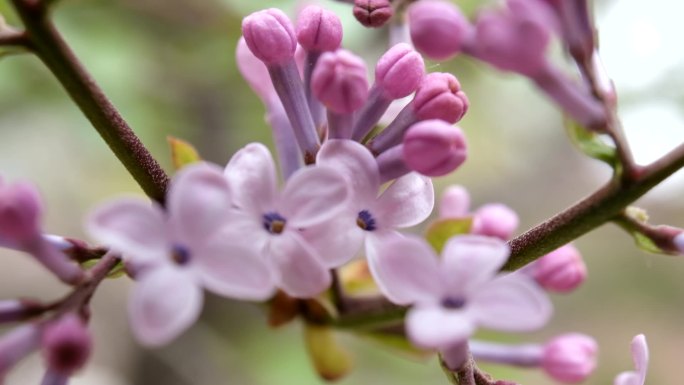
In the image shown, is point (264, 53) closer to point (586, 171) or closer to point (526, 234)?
point (526, 234)

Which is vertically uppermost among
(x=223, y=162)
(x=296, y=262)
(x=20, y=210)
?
(x=20, y=210)

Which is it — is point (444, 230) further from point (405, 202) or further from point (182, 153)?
point (182, 153)

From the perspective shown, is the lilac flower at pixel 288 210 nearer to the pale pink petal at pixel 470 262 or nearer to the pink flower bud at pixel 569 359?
the pale pink petal at pixel 470 262

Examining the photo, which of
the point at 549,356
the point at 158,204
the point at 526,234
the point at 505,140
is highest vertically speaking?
the point at 158,204

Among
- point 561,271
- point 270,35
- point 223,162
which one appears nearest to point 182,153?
point 270,35

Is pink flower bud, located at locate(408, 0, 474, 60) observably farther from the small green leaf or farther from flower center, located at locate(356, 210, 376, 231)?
the small green leaf

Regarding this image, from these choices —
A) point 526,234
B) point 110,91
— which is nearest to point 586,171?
point 110,91
